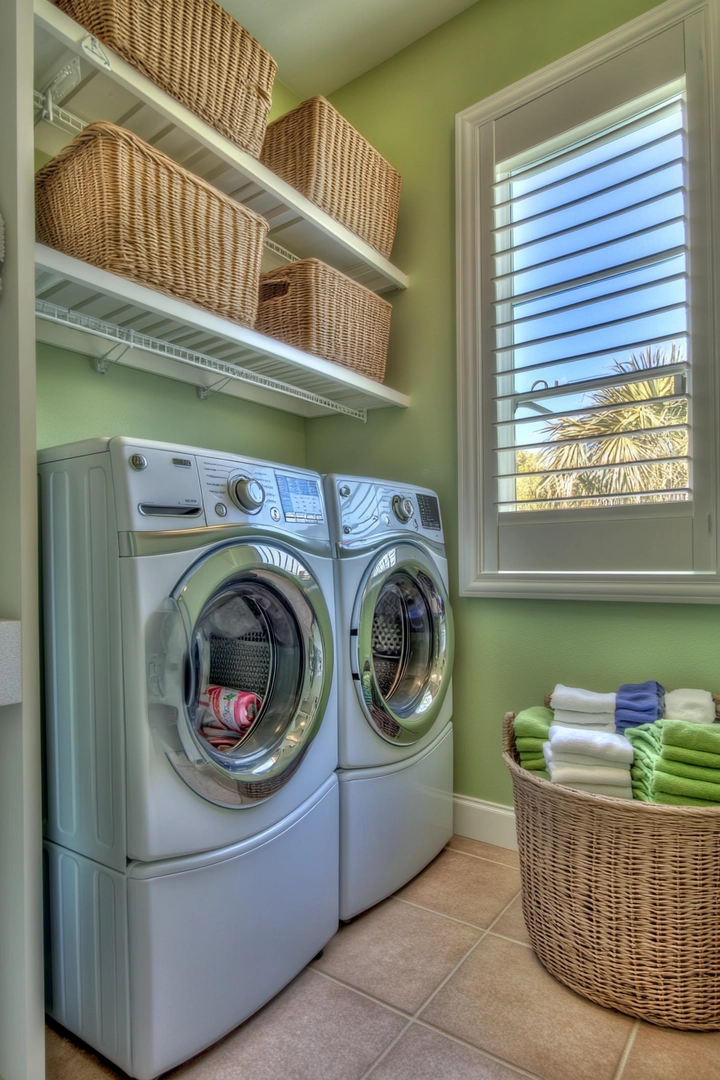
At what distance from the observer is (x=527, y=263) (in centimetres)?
185

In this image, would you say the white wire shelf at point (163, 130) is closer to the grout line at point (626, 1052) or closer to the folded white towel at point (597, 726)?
the folded white towel at point (597, 726)

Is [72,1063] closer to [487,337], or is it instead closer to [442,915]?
[442,915]

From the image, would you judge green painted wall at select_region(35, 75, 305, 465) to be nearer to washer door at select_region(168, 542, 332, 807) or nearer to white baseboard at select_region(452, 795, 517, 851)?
washer door at select_region(168, 542, 332, 807)

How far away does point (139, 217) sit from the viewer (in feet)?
4.08

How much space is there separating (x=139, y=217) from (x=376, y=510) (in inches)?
33.4

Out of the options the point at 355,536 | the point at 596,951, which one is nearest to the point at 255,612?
the point at 355,536

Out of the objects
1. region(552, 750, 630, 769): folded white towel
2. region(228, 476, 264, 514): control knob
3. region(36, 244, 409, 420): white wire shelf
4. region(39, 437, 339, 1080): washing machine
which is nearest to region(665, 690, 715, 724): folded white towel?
region(552, 750, 630, 769): folded white towel

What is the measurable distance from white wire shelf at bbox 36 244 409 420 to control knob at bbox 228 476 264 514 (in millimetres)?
450

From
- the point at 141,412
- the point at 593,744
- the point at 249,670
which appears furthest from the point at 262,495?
the point at 593,744

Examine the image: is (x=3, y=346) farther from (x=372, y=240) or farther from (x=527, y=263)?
(x=527, y=263)

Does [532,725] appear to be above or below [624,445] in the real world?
below

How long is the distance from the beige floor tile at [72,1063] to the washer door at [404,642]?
0.81 m

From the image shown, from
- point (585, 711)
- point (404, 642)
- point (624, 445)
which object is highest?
point (624, 445)

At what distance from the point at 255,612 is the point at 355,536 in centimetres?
34
